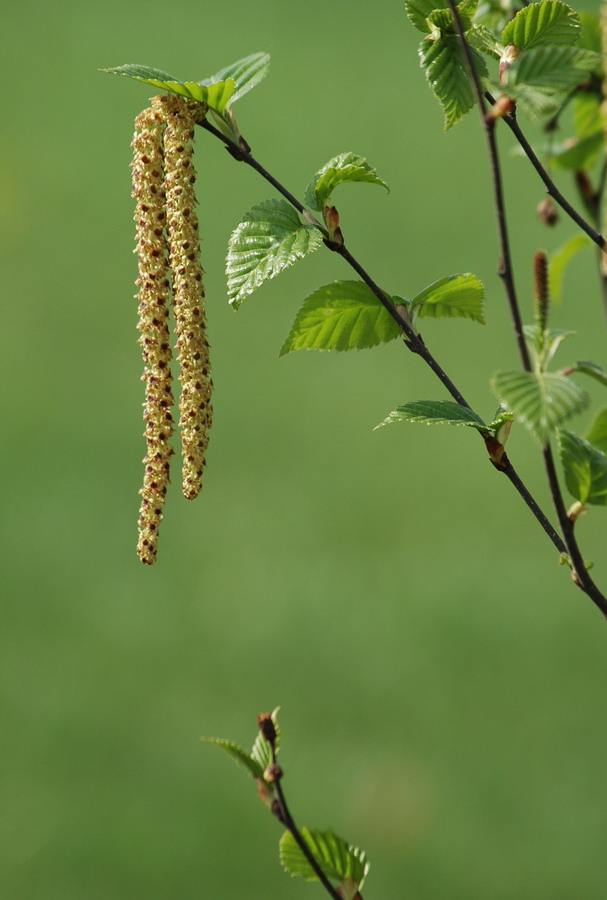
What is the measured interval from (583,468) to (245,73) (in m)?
0.48

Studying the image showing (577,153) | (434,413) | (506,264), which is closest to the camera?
(577,153)

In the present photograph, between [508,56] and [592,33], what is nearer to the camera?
[508,56]

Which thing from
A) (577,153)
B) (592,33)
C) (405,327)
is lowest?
(577,153)

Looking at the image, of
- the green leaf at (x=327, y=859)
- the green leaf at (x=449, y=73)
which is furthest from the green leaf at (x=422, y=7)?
the green leaf at (x=327, y=859)

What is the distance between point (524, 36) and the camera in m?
1.05

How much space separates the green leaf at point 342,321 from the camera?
3.72 feet

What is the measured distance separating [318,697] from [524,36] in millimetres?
2712

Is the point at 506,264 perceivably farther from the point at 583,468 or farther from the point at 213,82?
the point at 213,82

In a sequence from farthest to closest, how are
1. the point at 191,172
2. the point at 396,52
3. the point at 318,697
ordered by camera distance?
the point at 396,52
the point at 318,697
the point at 191,172

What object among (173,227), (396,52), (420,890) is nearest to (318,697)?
(420,890)

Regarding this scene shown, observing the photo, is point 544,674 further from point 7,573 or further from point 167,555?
point 7,573

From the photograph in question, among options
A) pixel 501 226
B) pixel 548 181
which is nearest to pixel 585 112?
pixel 548 181

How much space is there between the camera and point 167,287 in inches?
42.2

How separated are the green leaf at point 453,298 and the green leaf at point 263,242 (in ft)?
0.45
